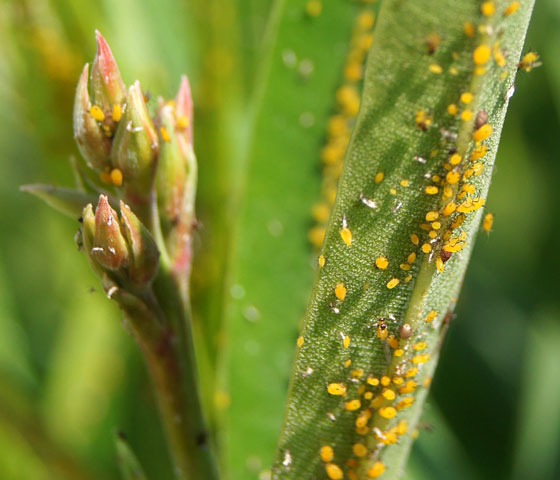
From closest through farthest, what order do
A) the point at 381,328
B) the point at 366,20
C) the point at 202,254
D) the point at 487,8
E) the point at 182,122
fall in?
1. the point at 487,8
2. the point at 381,328
3. the point at 182,122
4. the point at 366,20
5. the point at 202,254

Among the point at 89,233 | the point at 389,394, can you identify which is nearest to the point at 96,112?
the point at 89,233

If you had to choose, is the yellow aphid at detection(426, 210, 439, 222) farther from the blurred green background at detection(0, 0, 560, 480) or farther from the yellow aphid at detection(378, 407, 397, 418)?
the blurred green background at detection(0, 0, 560, 480)

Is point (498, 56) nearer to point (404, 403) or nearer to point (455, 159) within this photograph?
point (455, 159)

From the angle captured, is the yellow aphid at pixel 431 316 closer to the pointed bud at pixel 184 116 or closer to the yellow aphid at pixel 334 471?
the yellow aphid at pixel 334 471

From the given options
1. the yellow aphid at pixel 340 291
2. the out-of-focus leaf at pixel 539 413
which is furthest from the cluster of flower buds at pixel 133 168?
the out-of-focus leaf at pixel 539 413

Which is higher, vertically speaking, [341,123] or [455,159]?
[341,123]

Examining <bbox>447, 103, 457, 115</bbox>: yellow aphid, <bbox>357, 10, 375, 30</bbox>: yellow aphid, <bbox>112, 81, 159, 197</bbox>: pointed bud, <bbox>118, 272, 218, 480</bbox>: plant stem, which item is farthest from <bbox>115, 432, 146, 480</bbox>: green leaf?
<bbox>357, 10, 375, 30</bbox>: yellow aphid

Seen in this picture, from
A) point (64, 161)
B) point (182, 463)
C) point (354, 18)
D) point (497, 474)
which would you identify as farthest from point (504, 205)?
point (182, 463)
